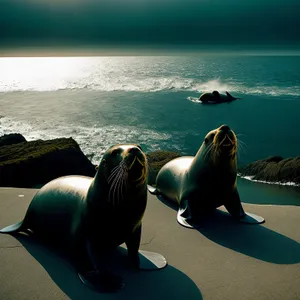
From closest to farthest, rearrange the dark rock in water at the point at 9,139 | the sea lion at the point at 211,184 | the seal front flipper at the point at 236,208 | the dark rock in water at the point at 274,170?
the sea lion at the point at 211,184 → the seal front flipper at the point at 236,208 → the dark rock in water at the point at 274,170 → the dark rock in water at the point at 9,139

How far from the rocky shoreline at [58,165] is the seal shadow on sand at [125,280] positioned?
3940 mm

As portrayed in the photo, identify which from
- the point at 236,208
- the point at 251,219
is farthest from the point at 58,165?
the point at 251,219

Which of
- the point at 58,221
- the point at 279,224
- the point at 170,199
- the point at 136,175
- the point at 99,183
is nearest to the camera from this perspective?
the point at 136,175

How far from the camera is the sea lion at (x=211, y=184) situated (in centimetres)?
521

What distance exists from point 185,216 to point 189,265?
1368 mm

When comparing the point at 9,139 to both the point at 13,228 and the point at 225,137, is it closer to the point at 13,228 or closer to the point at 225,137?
the point at 13,228

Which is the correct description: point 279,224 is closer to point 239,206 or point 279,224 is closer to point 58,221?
point 239,206

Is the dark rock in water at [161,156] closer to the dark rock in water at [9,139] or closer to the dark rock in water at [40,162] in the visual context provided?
the dark rock in water at [40,162]

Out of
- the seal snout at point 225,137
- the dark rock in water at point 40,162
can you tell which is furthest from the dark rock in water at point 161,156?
the seal snout at point 225,137

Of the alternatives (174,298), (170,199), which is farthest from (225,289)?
(170,199)

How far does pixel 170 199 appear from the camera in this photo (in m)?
6.32

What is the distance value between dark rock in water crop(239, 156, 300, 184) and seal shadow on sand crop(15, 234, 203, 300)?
6349 millimetres

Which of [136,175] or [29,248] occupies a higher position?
[136,175]

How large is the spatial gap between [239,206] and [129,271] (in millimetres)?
2203
